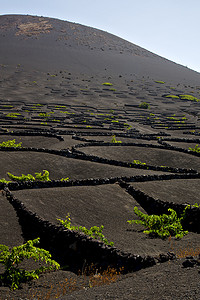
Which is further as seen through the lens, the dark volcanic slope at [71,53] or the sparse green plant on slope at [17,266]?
the dark volcanic slope at [71,53]

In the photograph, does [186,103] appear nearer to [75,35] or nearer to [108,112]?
[108,112]

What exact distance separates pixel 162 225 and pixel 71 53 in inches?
6011

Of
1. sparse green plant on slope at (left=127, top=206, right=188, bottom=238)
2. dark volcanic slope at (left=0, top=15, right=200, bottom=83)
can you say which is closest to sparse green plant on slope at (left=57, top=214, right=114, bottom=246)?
sparse green plant on slope at (left=127, top=206, right=188, bottom=238)

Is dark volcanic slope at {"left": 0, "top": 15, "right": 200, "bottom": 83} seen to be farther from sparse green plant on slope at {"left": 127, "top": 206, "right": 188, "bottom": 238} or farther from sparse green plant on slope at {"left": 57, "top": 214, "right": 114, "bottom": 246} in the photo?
sparse green plant on slope at {"left": 57, "top": 214, "right": 114, "bottom": 246}

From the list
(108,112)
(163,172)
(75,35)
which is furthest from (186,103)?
(75,35)

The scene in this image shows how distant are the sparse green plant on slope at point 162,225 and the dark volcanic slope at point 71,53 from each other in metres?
122

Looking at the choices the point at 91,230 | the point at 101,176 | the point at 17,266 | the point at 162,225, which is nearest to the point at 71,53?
the point at 101,176

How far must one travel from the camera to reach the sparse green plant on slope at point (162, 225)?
14645 mm

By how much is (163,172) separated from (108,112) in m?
48.0

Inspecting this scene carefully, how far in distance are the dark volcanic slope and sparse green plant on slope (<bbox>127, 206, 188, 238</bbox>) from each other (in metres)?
122

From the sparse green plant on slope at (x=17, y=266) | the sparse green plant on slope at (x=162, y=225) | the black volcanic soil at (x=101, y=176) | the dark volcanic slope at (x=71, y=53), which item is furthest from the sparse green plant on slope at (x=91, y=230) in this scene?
the dark volcanic slope at (x=71, y=53)

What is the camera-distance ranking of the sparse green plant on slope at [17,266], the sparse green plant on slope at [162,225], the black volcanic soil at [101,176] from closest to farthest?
the black volcanic soil at [101,176]
the sparse green plant on slope at [17,266]
the sparse green plant on slope at [162,225]

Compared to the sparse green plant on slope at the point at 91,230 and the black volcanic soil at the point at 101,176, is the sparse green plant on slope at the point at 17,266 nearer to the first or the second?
the black volcanic soil at the point at 101,176

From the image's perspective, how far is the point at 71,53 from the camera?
15888 cm
